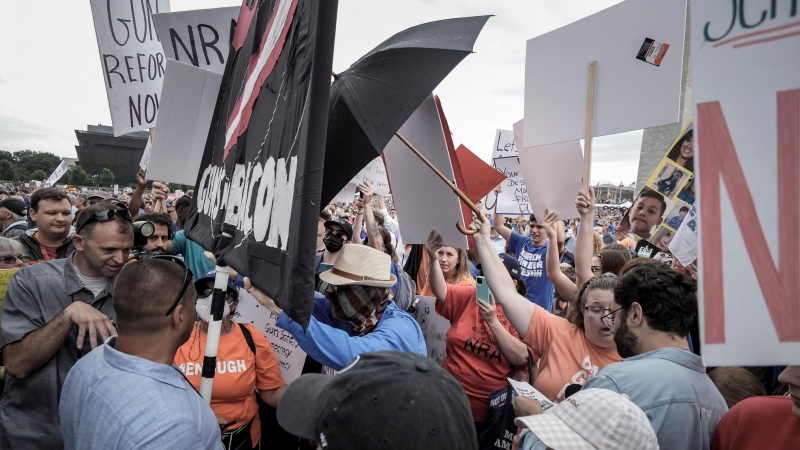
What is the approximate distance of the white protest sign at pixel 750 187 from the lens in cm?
95

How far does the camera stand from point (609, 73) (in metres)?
2.74

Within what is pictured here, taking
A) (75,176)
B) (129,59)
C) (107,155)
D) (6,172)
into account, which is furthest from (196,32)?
(107,155)

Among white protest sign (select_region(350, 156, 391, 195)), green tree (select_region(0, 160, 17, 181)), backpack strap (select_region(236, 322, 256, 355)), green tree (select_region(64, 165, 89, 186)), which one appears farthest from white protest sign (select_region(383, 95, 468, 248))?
green tree (select_region(64, 165, 89, 186))

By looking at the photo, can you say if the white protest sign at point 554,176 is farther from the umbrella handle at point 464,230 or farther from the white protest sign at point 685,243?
the umbrella handle at point 464,230

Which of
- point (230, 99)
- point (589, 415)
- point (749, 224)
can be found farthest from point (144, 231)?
point (749, 224)

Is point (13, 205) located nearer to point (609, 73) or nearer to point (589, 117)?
point (589, 117)

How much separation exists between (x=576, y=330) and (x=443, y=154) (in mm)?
1240

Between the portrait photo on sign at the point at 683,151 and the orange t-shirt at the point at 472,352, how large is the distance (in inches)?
74.0

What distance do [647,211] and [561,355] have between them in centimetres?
189

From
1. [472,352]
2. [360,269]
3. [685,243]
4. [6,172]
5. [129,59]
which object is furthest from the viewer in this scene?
[6,172]

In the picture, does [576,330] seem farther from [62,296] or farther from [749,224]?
[62,296]

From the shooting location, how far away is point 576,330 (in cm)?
257

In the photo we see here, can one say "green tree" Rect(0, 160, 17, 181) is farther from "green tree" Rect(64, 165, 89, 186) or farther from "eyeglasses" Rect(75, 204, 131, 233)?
"eyeglasses" Rect(75, 204, 131, 233)

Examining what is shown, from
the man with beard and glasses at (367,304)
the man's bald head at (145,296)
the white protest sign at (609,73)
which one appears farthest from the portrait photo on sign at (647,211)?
the man's bald head at (145,296)
